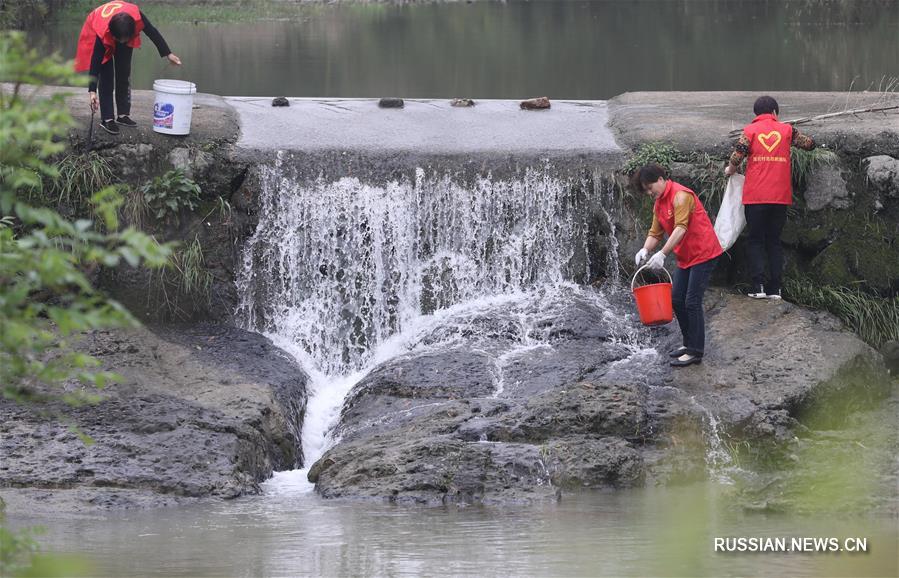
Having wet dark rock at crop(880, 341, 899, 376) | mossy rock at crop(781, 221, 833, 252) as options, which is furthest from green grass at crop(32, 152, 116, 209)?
wet dark rock at crop(880, 341, 899, 376)

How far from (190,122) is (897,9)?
77.4 ft

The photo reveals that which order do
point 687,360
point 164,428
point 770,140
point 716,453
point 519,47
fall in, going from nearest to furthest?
1. point 164,428
2. point 716,453
3. point 687,360
4. point 770,140
5. point 519,47

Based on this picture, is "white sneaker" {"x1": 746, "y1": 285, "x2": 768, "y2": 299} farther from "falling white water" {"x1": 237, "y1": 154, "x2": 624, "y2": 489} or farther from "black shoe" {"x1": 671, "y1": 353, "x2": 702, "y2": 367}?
"falling white water" {"x1": 237, "y1": 154, "x2": 624, "y2": 489}

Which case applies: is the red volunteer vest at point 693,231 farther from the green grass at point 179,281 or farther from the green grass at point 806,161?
the green grass at point 179,281

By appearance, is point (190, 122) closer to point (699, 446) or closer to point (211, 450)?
point (211, 450)

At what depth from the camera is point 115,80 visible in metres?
10.8

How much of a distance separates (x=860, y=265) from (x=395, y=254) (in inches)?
160

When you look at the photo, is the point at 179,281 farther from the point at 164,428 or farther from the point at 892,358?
the point at 892,358

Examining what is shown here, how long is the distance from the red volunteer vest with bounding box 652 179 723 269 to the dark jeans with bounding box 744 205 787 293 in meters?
1.27

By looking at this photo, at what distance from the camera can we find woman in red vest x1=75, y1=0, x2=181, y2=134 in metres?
10.1

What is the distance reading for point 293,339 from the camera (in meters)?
10.8

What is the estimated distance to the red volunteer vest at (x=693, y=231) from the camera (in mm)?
8859

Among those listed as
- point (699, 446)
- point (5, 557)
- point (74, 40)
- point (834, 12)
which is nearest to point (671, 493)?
point (699, 446)

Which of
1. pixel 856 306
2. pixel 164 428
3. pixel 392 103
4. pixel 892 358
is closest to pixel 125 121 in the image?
pixel 392 103
